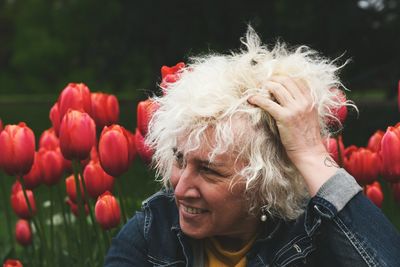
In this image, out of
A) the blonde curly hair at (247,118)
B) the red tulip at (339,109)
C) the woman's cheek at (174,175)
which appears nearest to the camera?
the blonde curly hair at (247,118)

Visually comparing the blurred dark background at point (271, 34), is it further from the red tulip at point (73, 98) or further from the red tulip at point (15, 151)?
the red tulip at point (15, 151)

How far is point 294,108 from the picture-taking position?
192 centimetres

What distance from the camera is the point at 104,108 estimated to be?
8.84 feet

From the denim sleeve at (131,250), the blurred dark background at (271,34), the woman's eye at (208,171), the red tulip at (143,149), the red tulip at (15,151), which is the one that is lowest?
the denim sleeve at (131,250)

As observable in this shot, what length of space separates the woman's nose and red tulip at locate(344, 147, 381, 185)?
72 centimetres

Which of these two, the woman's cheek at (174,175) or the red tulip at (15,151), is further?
the red tulip at (15,151)

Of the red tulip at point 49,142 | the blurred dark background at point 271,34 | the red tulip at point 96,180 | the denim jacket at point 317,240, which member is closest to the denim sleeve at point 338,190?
the denim jacket at point 317,240

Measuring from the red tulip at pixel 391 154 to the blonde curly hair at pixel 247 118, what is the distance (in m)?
0.19

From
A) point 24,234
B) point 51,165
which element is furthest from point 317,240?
point 24,234

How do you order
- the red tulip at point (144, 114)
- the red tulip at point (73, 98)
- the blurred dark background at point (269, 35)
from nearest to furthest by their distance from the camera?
the red tulip at point (144, 114)
the red tulip at point (73, 98)
the blurred dark background at point (269, 35)

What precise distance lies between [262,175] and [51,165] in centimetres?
109

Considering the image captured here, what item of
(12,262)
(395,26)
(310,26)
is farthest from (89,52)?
(12,262)

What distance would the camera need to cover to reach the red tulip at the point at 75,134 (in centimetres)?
234

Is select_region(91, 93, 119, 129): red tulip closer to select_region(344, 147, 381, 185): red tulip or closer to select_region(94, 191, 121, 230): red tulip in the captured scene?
select_region(94, 191, 121, 230): red tulip
